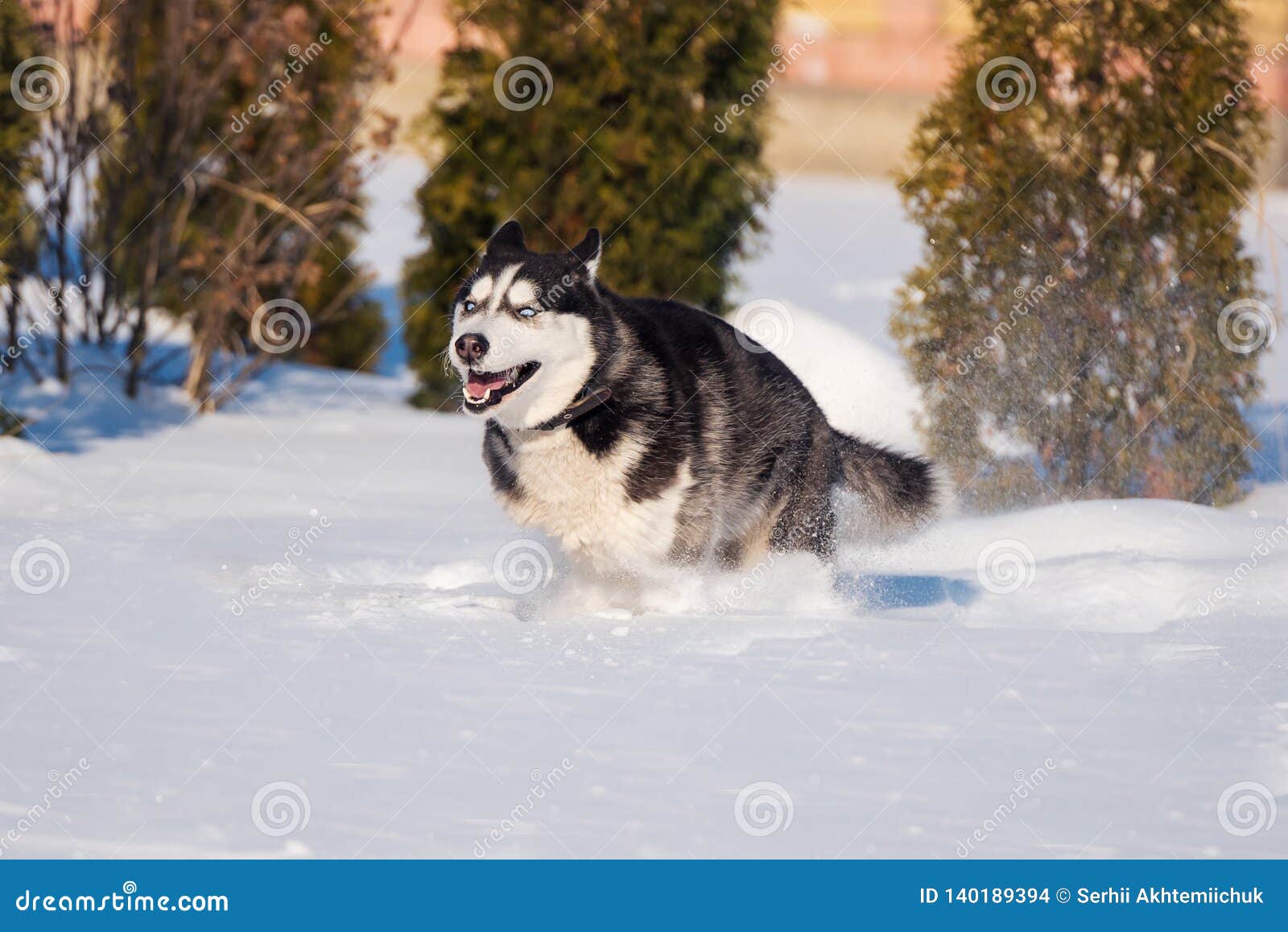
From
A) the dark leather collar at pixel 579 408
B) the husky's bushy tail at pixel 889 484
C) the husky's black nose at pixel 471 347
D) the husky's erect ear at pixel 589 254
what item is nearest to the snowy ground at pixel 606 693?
the husky's bushy tail at pixel 889 484

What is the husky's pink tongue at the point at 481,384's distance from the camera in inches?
173

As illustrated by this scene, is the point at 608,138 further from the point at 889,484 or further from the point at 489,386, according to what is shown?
the point at 489,386

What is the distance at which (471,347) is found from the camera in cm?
429

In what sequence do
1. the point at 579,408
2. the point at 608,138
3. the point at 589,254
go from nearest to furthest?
the point at 579,408
the point at 589,254
the point at 608,138

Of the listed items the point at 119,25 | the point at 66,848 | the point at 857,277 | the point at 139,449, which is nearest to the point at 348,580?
the point at 66,848

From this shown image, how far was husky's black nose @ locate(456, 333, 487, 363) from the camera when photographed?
4293 millimetres

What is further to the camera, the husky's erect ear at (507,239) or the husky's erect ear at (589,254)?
the husky's erect ear at (507,239)

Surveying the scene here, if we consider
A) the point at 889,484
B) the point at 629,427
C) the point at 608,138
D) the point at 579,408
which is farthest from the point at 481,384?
the point at 608,138

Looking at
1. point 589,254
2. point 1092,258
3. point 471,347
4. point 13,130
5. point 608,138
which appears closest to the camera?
point 471,347

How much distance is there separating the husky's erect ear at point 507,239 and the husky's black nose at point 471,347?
693 millimetres

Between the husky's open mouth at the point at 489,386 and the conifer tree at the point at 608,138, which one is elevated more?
the conifer tree at the point at 608,138

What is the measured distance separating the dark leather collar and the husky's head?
2 cm

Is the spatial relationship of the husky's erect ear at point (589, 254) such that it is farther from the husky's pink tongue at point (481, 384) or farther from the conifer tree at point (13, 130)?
the conifer tree at point (13, 130)

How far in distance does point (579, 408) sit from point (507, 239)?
81 centimetres
